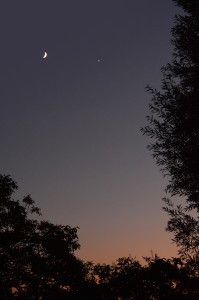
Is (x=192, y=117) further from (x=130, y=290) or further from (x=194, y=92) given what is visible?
(x=130, y=290)

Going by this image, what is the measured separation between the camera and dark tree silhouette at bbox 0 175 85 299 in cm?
1989

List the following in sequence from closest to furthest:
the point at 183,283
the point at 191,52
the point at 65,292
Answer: the point at 183,283 → the point at 191,52 → the point at 65,292

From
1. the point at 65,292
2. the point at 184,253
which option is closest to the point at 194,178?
the point at 184,253

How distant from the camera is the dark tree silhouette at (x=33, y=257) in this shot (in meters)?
19.9

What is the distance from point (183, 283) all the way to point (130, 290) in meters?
2.35

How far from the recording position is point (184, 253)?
15328 mm

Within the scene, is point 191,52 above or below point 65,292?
above

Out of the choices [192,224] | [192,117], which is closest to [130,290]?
[192,224]

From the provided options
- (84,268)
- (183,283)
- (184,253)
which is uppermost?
(84,268)

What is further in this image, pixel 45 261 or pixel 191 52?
pixel 45 261

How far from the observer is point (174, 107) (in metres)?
17.0

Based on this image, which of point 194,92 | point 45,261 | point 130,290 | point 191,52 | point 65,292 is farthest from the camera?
point 45,261

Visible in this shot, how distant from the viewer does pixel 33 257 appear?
68.4 ft

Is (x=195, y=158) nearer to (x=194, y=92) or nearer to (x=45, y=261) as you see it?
(x=194, y=92)
